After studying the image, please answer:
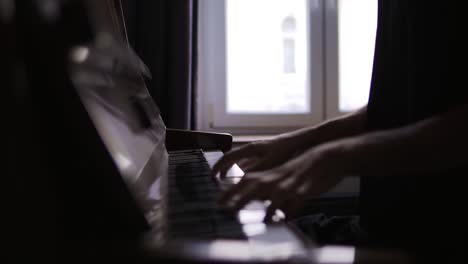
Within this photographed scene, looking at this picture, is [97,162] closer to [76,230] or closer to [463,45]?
[76,230]

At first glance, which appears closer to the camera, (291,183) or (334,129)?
(291,183)

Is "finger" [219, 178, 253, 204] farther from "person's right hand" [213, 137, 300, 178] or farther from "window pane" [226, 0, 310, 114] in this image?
"window pane" [226, 0, 310, 114]

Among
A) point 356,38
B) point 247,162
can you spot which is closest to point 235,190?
point 247,162

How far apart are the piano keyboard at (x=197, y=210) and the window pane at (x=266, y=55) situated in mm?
1497

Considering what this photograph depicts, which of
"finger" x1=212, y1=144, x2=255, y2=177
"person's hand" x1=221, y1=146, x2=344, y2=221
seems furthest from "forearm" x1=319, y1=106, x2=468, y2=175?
"finger" x1=212, y1=144, x2=255, y2=177

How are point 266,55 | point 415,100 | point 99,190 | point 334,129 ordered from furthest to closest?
point 266,55, point 334,129, point 415,100, point 99,190

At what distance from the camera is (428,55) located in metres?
0.60

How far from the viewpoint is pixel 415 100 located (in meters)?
0.65

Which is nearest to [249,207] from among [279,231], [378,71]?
[279,231]

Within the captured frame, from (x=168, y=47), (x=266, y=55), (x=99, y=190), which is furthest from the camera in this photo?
(x=266, y=55)

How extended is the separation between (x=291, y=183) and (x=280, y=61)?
73.1 inches

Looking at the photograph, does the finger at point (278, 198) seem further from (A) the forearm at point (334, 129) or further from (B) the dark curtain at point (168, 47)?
(B) the dark curtain at point (168, 47)

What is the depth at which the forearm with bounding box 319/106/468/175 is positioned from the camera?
0.45m

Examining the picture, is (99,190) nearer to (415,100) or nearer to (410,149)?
(410,149)
